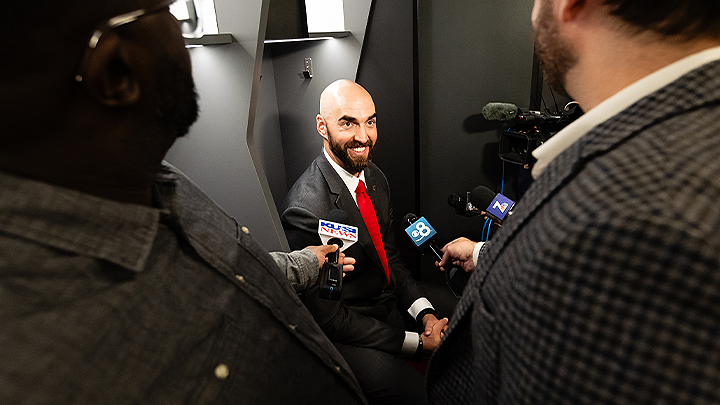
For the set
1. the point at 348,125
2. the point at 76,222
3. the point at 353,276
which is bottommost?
the point at 353,276

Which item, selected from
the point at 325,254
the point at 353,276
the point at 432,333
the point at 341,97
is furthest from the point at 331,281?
the point at 341,97

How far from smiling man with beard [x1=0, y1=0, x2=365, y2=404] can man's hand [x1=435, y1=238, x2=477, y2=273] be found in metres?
0.92

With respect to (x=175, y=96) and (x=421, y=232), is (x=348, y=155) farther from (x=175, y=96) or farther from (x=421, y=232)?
(x=175, y=96)

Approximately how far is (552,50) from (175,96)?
1.84 ft

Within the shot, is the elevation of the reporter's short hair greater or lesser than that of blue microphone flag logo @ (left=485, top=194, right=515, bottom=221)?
greater

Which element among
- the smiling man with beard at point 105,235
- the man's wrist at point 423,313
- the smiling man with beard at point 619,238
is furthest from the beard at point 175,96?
the man's wrist at point 423,313

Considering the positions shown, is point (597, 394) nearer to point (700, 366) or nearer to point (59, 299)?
point (700, 366)

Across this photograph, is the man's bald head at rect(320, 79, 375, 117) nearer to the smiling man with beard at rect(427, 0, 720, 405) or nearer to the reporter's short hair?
the smiling man with beard at rect(427, 0, 720, 405)

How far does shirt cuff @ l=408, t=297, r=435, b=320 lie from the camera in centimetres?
172

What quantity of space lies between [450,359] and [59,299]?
559mm

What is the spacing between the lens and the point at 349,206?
67.4 inches

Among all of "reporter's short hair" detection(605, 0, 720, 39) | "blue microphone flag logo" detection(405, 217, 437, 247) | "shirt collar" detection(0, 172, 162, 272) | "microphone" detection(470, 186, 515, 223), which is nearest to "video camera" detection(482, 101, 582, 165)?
"microphone" detection(470, 186, 515, 223)

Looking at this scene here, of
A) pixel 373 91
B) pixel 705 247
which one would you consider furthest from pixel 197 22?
pixel 373 91

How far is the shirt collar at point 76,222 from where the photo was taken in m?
0.43
